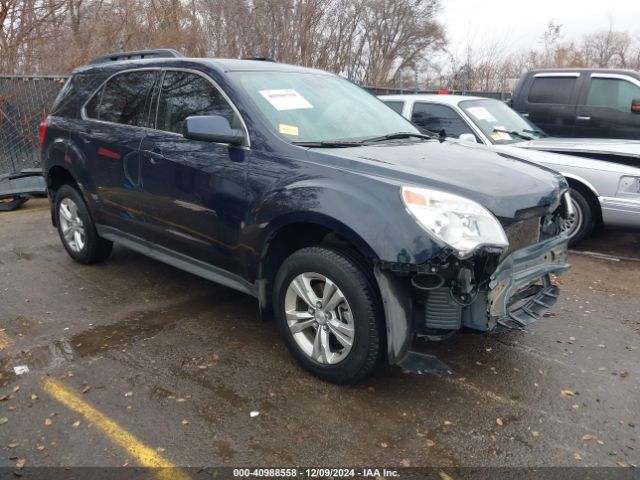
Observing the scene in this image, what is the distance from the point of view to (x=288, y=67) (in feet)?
13.6

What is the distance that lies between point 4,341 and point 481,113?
18.5ft

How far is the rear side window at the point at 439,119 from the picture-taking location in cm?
652

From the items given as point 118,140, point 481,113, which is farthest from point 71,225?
point 481,113

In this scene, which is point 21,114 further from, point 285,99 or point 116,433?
point 116,433

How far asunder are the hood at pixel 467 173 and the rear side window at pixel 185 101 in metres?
0.92

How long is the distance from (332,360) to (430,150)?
1537 millimetres

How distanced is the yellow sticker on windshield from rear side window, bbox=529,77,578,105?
5.99 meters

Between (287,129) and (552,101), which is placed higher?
(552,101)

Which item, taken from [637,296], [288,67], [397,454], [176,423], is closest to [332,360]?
[397,454]

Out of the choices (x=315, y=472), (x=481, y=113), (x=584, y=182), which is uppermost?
(x=481, y=113)

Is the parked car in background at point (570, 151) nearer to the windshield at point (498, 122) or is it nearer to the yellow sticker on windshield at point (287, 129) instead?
the windshield at point (498, 122)

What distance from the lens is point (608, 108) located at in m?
7.59

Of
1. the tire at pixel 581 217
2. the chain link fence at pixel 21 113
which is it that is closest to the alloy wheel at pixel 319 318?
the tire at pixel 581 217

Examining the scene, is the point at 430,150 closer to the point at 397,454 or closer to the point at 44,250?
the point at 397,454
